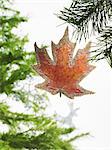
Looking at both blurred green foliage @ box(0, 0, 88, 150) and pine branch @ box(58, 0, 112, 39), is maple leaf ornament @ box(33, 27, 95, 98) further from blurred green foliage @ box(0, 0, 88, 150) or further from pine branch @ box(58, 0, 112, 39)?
blurred green foliage @ box(0, 0, 88, 150)

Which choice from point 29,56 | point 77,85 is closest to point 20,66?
point 29,56

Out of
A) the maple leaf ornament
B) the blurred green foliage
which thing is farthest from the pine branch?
the blurred green foliage

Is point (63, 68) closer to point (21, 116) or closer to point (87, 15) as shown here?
point (87, 15)

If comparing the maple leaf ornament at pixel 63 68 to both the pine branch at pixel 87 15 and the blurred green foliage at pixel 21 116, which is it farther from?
the blurred green foliage at pixel 21 116

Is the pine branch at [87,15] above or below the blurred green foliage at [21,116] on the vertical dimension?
above

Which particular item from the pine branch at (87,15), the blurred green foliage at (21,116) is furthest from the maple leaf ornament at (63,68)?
the blurred green foliage at (21,116)

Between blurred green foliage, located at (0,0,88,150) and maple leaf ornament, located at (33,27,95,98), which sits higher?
maple leaf ornament, located at (33,27,95,98)

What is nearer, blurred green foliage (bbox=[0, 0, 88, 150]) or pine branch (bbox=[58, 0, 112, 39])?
pine branch (bbox=[58, 0, 112, 39])

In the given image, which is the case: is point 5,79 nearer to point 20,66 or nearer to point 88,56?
point 20,66
